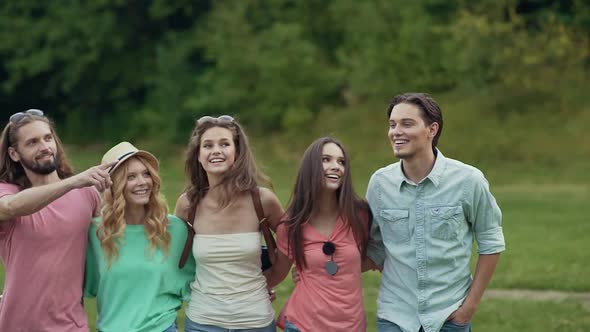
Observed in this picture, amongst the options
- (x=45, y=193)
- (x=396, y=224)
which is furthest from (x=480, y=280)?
(x=45, y=193)

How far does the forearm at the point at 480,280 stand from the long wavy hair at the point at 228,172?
1308 mm

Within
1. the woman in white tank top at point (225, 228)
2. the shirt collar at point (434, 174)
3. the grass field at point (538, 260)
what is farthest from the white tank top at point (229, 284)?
the grass field at point (538, 260)

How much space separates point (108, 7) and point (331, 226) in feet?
130

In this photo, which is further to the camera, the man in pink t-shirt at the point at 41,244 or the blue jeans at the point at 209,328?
the blue jeans at the point at 209,328

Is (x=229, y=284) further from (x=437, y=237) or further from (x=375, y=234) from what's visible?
(x=437, y=237)

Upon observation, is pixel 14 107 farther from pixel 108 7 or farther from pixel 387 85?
pixel 387 85

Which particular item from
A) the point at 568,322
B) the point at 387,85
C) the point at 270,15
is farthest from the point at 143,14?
the point at 568,322

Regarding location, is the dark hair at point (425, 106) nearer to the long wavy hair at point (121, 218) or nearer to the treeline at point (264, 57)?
the long wavy hair at point (121, 218)

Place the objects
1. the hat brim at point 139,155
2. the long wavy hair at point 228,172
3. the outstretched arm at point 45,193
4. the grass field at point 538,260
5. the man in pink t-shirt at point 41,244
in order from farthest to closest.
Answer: the grass field at point 538,260 → the long wavy hair at point 228,172 → the hat brim at point 139,155 → the man in pink t-shirt at point 41,244 → the outstretched arm at point 45,193

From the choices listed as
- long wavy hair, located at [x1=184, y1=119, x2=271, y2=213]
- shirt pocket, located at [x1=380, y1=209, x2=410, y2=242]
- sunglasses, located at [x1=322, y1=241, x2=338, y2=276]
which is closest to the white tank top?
long wavy hair, located at [x1=184, y1=119, x2=271, y2=213]

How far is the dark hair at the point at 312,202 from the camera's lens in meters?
5.84

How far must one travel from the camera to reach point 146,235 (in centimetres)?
595

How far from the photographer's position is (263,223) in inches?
239

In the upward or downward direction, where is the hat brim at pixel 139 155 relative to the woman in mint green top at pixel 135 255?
upward
